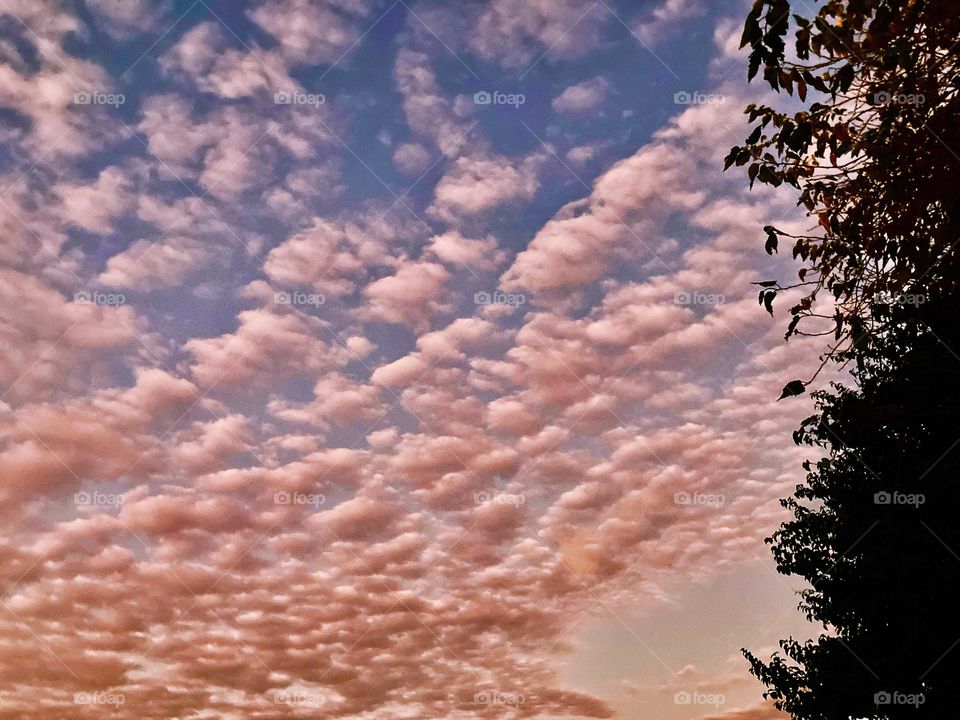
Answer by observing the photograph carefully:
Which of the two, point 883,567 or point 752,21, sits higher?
point 752,21

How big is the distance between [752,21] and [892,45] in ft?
5.31

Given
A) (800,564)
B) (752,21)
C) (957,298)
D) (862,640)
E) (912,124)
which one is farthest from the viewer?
(800,564)

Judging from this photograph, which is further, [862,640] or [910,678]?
[862,640]

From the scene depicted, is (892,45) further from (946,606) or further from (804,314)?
(946,606)

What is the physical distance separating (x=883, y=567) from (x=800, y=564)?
342 centimetres

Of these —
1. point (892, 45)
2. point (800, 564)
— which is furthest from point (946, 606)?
point (892, 45)

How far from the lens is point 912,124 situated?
24.1 ft

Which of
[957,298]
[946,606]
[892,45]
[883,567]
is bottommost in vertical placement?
[946,606]

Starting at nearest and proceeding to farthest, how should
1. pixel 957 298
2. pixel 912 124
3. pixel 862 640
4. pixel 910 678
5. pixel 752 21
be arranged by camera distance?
pixel 752 21 < pixel 912 124 < pixel 957 298 < pixel 910 678 < pixel 862 640

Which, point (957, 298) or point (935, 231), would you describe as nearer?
point (935, 231)

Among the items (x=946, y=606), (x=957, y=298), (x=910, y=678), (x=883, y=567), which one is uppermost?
(x=957, y=298)

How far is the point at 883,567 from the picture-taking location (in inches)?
A: 584

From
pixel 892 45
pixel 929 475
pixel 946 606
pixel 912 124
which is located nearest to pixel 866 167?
pixel 912 124

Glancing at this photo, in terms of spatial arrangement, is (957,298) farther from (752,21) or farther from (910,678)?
(752,21)
